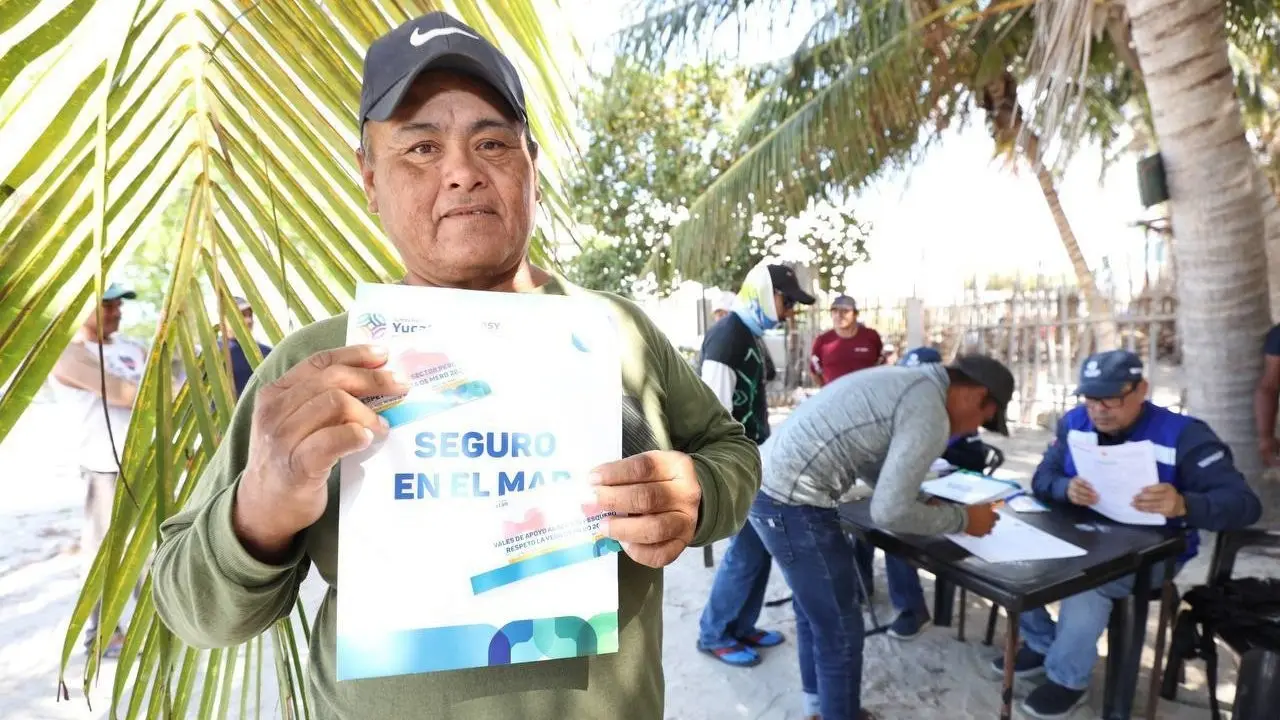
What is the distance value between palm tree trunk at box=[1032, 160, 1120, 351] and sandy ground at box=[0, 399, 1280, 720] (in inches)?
111

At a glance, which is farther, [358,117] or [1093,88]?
[1093,88]

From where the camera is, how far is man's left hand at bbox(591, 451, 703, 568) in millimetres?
756

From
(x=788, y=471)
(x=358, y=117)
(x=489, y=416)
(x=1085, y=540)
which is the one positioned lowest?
(x=1085, y=540)

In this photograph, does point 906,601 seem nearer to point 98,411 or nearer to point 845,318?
point 845,318

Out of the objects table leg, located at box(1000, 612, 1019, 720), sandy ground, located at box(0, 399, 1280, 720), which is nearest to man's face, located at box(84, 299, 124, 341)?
sandy ground, located at box(0, 399, 1280, 720)

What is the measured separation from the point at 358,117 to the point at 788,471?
2.07 meters

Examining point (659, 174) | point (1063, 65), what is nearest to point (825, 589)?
point (1063, 65)

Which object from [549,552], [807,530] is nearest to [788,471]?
[807,530]

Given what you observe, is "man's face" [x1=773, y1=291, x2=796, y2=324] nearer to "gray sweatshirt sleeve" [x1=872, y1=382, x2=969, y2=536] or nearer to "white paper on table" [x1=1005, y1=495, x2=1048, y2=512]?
"gray sweatshirt sleeve" [x1=872, y1=382, x2=969, y2=536]

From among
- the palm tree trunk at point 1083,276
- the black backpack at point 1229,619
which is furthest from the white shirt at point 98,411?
the palm tree trunk at point 1083,276

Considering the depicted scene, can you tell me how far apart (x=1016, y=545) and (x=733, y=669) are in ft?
5.20

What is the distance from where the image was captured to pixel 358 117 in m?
0.84

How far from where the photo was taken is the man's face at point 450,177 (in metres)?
0.85

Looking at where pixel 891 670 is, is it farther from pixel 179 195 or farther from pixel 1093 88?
pixel 1093 88
